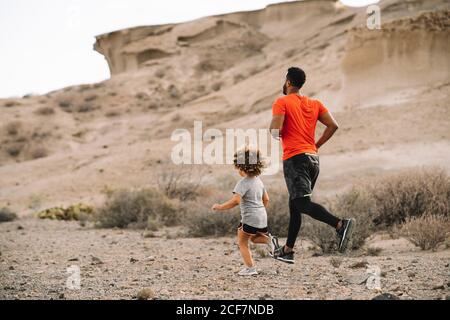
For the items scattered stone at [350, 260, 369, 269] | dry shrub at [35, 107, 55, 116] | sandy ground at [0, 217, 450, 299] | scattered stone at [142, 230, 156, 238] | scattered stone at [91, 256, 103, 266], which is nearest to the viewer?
sandy ground at [0, 217, 450, 299]

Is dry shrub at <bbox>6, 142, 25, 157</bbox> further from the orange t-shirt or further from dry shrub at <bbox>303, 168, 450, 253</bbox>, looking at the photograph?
the orange t-shirt

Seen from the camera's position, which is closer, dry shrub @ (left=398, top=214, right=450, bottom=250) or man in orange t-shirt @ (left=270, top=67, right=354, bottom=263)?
man in orange t-shirt @ (left=270, top=67, right=354, bottom=263)

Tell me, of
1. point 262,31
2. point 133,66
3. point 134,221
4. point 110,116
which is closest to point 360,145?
point 134,221

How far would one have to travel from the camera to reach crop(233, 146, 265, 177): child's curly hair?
196 inches

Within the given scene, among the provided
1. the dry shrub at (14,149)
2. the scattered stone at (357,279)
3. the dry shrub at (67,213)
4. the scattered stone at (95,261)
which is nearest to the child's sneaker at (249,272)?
the scattered stone at (357,279)

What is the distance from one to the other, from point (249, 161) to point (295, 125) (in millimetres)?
500

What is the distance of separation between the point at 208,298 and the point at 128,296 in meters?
0.63

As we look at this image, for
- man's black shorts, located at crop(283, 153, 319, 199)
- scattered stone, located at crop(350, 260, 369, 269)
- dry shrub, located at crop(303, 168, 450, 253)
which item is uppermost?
man's black shorts, located at crop(283, 153, 319, 199)

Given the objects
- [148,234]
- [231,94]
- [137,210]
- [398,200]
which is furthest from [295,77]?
[231,94]

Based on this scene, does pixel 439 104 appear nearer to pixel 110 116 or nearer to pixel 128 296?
pixel 128 296

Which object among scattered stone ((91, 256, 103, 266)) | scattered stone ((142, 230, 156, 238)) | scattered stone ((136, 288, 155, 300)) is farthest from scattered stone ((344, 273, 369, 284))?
scattered stone ((142, 230, 156, 238))

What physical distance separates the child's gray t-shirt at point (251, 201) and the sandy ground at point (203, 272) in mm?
477

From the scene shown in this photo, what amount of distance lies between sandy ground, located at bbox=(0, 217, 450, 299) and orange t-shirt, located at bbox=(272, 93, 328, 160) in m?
1.08

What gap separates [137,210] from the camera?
37.6 ft
